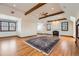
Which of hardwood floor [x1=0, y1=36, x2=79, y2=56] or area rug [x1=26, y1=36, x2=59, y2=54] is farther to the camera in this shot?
area rug [x1=26, y1=36, x2=59, y2=54]

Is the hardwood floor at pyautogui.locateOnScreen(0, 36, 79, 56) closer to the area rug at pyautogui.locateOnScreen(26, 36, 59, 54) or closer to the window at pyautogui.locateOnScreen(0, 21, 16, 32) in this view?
the area rug at pyautogui.locateOnScreen(26, 36, 59, 54)

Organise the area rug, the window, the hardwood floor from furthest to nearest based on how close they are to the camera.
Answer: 1. the window
2. the area rug
3. the hardwood floor

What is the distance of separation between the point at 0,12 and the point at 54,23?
31.5 feet

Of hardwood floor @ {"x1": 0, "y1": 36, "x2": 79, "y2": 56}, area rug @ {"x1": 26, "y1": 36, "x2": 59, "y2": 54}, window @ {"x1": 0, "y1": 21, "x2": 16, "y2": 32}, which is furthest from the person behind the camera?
window @ {"x1": 0, "y1": 21, "x2": 16, "y2": 32}

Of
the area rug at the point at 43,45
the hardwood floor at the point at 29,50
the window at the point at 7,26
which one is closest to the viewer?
the hardwood floor at the point at 29,50

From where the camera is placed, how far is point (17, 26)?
1065 centimetres

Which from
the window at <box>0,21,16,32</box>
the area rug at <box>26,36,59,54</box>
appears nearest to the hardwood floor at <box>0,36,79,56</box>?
the area rug at <box>26,36,59,54</box>

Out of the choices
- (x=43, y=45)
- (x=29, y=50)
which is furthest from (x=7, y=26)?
(x=29, y=50)

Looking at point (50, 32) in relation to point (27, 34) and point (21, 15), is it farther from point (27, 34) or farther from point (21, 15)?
point (21, 15)

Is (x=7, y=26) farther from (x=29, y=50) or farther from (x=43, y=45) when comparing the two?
(x=29, y=50)

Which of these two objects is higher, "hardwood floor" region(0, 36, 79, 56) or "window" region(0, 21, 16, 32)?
"window" region(0, 21, 16, 32)

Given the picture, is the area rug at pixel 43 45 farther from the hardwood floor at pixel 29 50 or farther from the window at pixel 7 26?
the window at pixel 7 26

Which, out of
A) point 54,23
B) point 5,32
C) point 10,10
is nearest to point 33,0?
point 10,10

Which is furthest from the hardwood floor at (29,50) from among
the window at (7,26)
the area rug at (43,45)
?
the window at (7,26)
